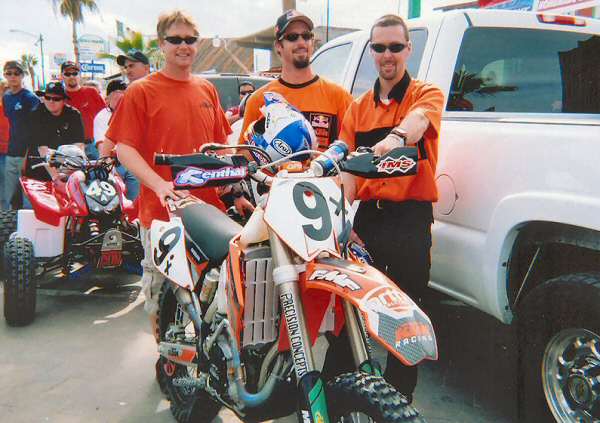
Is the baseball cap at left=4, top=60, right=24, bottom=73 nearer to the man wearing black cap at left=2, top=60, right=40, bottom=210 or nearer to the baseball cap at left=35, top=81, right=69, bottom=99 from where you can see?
the man wearing black cap at left=2, top=60, right=40, bottom=210

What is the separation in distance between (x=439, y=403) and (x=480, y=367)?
0.64 meters

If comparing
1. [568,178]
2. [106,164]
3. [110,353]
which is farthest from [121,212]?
[568,178]

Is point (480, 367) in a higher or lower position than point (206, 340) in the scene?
lower

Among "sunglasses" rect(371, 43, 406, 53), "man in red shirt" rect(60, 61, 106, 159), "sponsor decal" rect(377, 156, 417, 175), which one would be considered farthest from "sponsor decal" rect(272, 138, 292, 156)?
"man in red shirt" rect(60, 61, 106, 159)

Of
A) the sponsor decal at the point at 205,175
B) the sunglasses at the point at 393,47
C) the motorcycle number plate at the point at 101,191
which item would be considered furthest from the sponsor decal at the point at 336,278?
the motorcycle number plate at the point at 101,191

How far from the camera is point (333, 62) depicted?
186 inches

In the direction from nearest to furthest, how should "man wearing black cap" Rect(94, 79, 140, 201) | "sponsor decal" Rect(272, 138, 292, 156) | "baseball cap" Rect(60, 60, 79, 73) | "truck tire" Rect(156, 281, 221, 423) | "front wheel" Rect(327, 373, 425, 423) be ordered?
1. "front wheel" Rect(327, 373, 425, 423)
2. "sponsor decal" Rect(272, 138, 292, 156)
3. "truck tire" Rect(156, 281, 221, 423)
4. "man wearing black cap" Rect(94, 79, 140, 201)
5. "baseball cap" Rect(60, 60, 79, 73)

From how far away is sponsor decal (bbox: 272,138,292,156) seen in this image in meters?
2.53

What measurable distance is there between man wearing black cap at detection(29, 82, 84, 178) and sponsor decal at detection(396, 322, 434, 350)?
584 centimetres

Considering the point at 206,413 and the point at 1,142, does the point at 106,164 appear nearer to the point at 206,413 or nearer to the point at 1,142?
the point at 206,413

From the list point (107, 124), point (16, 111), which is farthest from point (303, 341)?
point (16, 111)

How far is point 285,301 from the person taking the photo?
6.38 feet

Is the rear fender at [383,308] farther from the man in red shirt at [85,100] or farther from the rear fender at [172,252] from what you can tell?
the man in red shirt at [85,100]

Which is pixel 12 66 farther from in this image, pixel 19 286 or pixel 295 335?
pixel 295 335
